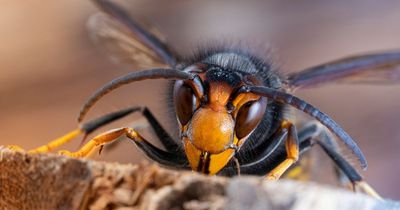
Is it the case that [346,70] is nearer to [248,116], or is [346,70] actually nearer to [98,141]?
[248,116]

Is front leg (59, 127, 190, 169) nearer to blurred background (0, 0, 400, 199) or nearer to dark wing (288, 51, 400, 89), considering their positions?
dark wing (288, 51, 400, 89)

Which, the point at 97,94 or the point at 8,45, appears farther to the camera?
the point at 8,45

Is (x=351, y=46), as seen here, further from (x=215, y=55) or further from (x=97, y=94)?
(x=97, y=94)

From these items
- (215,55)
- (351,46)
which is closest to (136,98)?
(351,46)

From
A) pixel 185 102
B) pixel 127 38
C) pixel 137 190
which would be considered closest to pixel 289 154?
pixel 185 102

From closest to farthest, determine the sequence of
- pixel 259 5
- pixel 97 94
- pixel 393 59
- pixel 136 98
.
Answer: pixel 97 94 < pixel 393 59 < pixel 136 98 < pixel 259 5

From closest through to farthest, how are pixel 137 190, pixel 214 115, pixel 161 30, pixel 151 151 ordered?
pixel 137 190 → pixel 214 115 → pixel 151 151 → pixel 161 30

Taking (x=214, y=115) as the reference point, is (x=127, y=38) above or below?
above

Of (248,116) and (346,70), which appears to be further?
(346,70)
